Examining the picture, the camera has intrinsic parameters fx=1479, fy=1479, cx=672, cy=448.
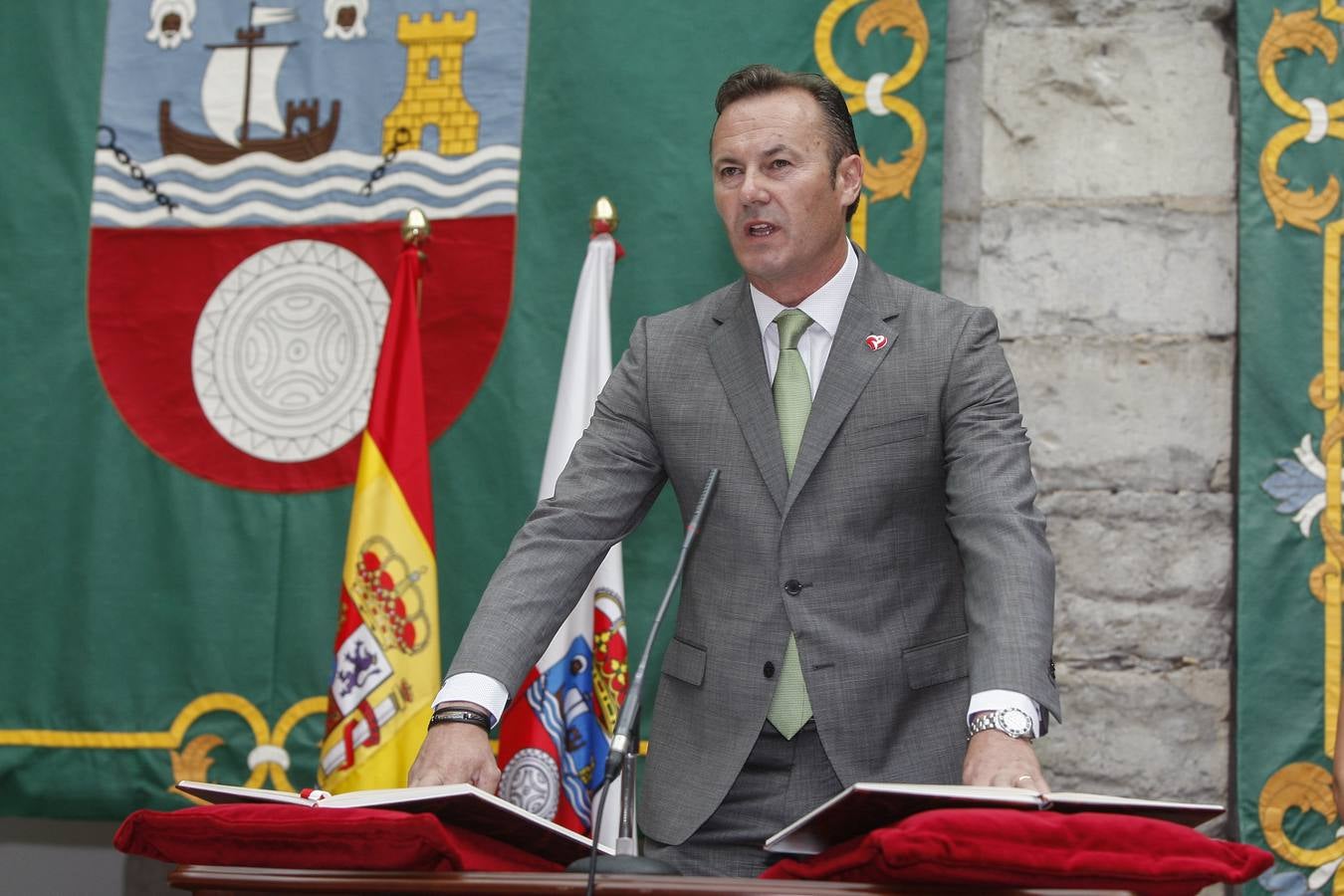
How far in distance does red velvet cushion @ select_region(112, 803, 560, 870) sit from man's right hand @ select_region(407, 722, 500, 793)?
30 centimetres

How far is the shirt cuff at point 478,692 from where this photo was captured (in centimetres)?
176

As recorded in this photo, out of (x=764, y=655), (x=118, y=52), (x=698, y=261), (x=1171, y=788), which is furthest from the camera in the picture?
(x=118, y=52)

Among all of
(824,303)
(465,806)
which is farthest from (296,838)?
(824,303)

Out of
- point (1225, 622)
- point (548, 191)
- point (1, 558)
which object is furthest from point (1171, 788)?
point (1, 558)

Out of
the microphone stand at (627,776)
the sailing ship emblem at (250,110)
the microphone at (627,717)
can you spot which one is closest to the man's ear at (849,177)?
the microphone stand at (627,776)

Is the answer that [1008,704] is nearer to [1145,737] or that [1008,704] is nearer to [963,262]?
[1145,737]

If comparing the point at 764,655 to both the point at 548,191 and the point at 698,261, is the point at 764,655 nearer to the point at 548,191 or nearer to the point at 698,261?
the point at 698,261

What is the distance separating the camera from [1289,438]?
3.08 m

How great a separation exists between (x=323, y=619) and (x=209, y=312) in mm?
793

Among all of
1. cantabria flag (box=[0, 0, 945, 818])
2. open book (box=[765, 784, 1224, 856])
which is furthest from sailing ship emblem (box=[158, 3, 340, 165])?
open book (box=[765, 784, 1224, 856])

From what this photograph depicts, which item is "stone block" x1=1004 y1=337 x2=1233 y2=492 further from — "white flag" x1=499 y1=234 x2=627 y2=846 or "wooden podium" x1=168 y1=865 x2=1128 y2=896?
"wooden podium" x1=168 y1=865 x2=1128 y2=896

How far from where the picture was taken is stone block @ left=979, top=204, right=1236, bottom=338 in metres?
3.22

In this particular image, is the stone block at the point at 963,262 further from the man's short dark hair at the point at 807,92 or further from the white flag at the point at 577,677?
the man's short dark hair at the point at 807,92

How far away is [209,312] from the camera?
11.6ft
